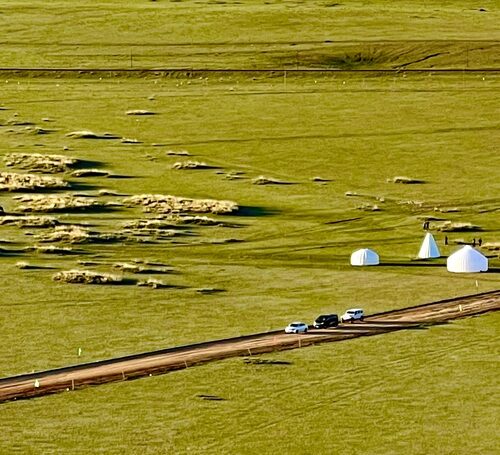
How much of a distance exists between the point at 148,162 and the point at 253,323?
63.4 m

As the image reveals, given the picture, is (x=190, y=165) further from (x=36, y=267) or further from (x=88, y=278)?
(x=88, y=278)

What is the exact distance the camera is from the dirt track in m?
91.7

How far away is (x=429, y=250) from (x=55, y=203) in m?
37.3

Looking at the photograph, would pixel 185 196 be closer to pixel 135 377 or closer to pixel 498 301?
pixel 498 301

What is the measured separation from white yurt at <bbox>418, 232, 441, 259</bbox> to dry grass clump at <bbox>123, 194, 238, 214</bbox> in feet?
73.3

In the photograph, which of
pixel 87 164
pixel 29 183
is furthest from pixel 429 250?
pixel 87 164

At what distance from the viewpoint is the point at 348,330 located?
4090 inches

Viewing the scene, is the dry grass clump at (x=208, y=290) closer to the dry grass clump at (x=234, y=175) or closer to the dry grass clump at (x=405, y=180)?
the dry grass clump at (x=234, y=175)

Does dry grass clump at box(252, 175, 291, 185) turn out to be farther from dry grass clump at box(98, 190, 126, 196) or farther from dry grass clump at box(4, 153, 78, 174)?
dry grass clump at box(4, 153, 78, 174)

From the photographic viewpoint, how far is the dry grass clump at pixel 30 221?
447ft

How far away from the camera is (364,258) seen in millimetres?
122688

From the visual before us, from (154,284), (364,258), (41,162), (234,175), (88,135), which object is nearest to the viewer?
(154,284)

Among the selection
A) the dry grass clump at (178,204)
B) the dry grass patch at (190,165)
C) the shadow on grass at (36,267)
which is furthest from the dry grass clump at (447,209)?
the shadow on grass at (36,267)

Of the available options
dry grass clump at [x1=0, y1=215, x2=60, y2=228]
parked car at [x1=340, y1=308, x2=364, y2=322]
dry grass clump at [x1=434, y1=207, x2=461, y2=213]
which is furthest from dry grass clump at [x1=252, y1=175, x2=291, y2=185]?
parked car at [x1=340, y1=308, x2=364, y2=322]
